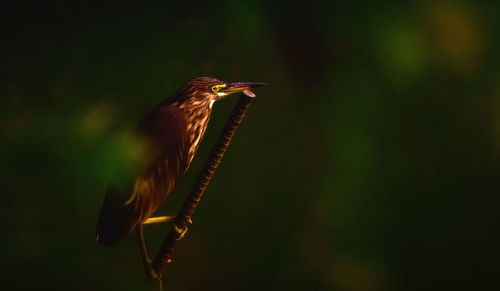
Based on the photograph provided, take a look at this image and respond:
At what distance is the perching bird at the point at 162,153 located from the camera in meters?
0.95

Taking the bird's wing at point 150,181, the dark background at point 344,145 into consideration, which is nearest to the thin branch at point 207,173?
the bird's wing at point 150,181

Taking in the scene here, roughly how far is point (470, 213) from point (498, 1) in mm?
694

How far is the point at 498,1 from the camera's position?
53.7 inches

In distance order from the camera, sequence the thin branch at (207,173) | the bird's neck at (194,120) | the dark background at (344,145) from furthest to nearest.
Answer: the dark background at (344,145) → the bird's neck at (194,120) → the thin branch at (207,173)

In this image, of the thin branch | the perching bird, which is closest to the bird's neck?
the perching bird

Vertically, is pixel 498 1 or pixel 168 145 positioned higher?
pixel 498 1

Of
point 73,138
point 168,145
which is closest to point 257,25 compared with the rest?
point 168,145

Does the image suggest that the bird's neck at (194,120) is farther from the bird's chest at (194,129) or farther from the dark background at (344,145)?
the dark background at (344,145)

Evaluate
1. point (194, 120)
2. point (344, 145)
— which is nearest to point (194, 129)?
point (194, 120)

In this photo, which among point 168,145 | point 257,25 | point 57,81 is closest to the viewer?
point 168,145

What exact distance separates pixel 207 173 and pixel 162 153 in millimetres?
133

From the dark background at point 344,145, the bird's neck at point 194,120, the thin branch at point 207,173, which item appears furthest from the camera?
the dark background at point 344,145

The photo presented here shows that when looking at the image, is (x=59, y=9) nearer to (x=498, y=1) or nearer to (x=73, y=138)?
(x=73, y=138)

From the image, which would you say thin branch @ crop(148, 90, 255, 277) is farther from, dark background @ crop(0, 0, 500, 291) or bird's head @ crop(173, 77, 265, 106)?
dark background @ crop(0, 0, 500, 291)
